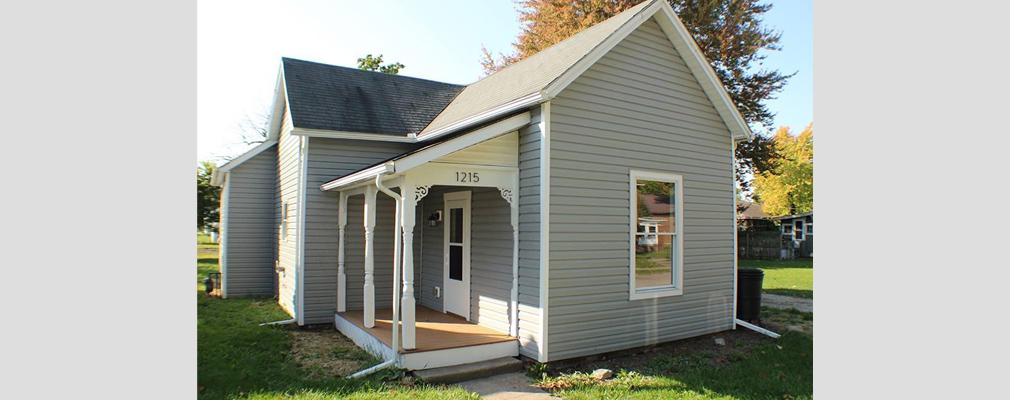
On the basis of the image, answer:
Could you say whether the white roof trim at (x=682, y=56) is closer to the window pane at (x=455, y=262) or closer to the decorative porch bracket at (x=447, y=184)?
the decorative porch bracket at (x=447, y=184)

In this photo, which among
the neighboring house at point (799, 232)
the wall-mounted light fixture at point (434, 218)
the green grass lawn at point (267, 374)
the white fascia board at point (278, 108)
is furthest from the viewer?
the neighboring house at point (799, 232)

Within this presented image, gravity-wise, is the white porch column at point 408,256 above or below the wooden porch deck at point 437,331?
above

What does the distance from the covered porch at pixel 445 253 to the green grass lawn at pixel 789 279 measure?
29.3 ft

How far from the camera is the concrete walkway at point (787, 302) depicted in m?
12.8

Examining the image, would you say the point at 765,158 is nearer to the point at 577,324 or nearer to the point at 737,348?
the point at 737,348

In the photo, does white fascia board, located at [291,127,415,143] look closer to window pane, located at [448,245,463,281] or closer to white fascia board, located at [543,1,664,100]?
window pane, located at [448,245,463,281]

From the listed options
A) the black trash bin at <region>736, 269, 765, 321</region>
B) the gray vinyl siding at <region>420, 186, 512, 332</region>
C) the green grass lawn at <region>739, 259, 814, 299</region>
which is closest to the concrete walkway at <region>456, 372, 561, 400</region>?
the gray vinyl siding at <region>420, 186, 512, 332</region>

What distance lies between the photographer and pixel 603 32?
8.77 metres

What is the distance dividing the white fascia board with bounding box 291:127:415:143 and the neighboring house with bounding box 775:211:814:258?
2697cm

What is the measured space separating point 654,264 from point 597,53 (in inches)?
127

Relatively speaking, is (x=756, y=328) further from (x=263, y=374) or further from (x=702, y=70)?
(x=263, y=374)

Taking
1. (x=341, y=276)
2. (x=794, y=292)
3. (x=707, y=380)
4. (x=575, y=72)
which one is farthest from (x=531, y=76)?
(x=794, y=292)

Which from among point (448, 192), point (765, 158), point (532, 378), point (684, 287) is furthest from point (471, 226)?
point (765, 158)

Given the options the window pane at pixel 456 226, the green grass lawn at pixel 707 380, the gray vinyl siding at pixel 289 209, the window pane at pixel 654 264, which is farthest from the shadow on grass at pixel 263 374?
the window pane at pixel 654 264
